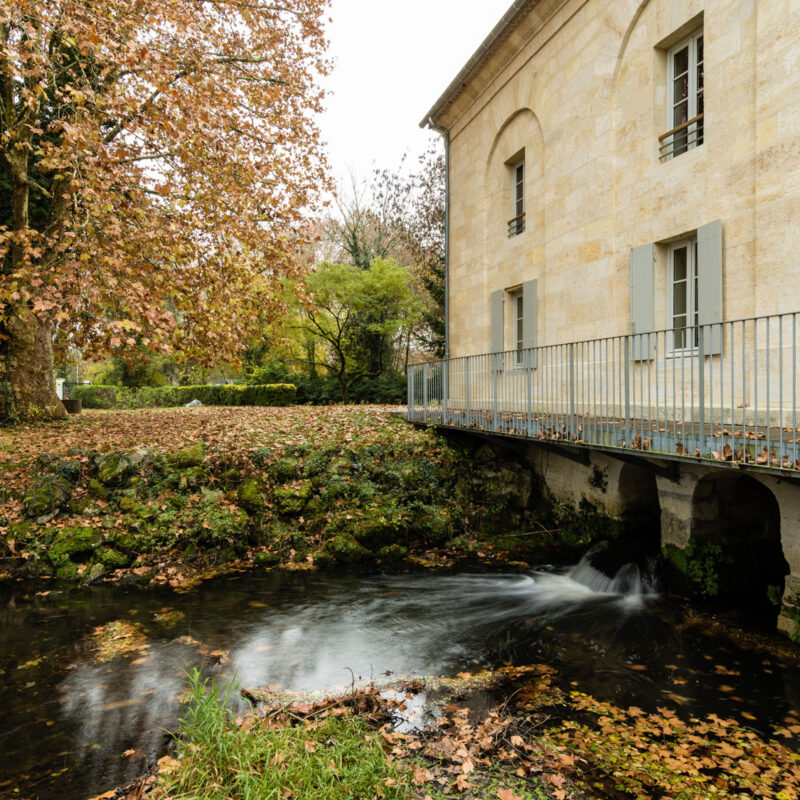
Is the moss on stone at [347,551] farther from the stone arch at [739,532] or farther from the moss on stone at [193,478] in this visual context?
the stone arch at [739,532]

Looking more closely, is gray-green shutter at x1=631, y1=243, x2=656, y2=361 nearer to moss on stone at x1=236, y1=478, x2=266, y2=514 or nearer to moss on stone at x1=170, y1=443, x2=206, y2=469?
moss on stone at x1=236, y1=478, x2=266, y2=514

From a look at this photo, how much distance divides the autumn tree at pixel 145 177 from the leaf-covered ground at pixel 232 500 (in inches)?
82.0

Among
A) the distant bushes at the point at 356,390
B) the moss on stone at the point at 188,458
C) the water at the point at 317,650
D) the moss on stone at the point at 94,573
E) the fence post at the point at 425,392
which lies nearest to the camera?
the water at the point at 317,650

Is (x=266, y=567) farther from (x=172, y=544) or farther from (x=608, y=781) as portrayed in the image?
(x=608, y=781)

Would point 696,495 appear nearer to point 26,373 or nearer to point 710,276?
point 710,276

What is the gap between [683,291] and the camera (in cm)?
915

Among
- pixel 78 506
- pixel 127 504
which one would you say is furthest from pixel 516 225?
pixel 78 506

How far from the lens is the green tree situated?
20.5 meters

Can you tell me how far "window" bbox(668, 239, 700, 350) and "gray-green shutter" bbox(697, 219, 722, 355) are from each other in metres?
0.32

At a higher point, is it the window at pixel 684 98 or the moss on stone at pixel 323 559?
the window at pixel 684 98

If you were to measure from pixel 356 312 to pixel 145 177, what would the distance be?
11443 millimetres

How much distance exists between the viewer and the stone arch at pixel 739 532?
8.00 metres

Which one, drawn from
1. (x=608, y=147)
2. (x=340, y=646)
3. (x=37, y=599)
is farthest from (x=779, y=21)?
(x=37, y=599)

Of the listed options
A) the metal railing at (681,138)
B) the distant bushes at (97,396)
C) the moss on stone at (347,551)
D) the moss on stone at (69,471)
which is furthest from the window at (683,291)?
the distant bushes at (97,396)
